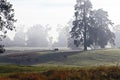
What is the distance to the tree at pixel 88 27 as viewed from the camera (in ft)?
293

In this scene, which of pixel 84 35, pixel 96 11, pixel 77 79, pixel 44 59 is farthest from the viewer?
pixel 96 11

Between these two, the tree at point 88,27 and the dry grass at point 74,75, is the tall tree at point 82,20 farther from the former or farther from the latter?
the dry grass at point 74,75

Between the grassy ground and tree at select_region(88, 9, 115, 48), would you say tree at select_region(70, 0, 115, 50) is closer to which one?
tree at select_region(88, 9, 115, 48)

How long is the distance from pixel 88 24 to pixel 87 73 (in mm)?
68219

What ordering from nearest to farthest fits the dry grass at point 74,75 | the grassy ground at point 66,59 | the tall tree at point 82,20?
the dry grass at point 74,75 → the grassy ground at point 66,59 → the tall tree at point 82,20

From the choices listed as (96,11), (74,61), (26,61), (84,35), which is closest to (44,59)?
(26,61)

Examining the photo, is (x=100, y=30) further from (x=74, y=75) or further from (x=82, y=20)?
(x=74, y=75)

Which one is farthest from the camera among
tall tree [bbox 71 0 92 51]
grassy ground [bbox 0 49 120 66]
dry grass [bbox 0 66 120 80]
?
tall tree [bbox 71 0 92 51]

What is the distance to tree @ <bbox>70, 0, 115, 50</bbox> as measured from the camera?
293 feet

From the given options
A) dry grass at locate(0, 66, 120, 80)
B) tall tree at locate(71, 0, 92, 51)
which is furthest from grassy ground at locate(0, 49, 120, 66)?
dry grass at locate(0, 66, 120, 80)

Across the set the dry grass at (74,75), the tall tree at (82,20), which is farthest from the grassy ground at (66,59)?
the dry grass at (74,75)

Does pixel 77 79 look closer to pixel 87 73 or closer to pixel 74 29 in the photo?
pixel 87 73

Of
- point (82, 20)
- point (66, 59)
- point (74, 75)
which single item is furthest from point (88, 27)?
point (74, 75)

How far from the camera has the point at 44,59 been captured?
73.7m
